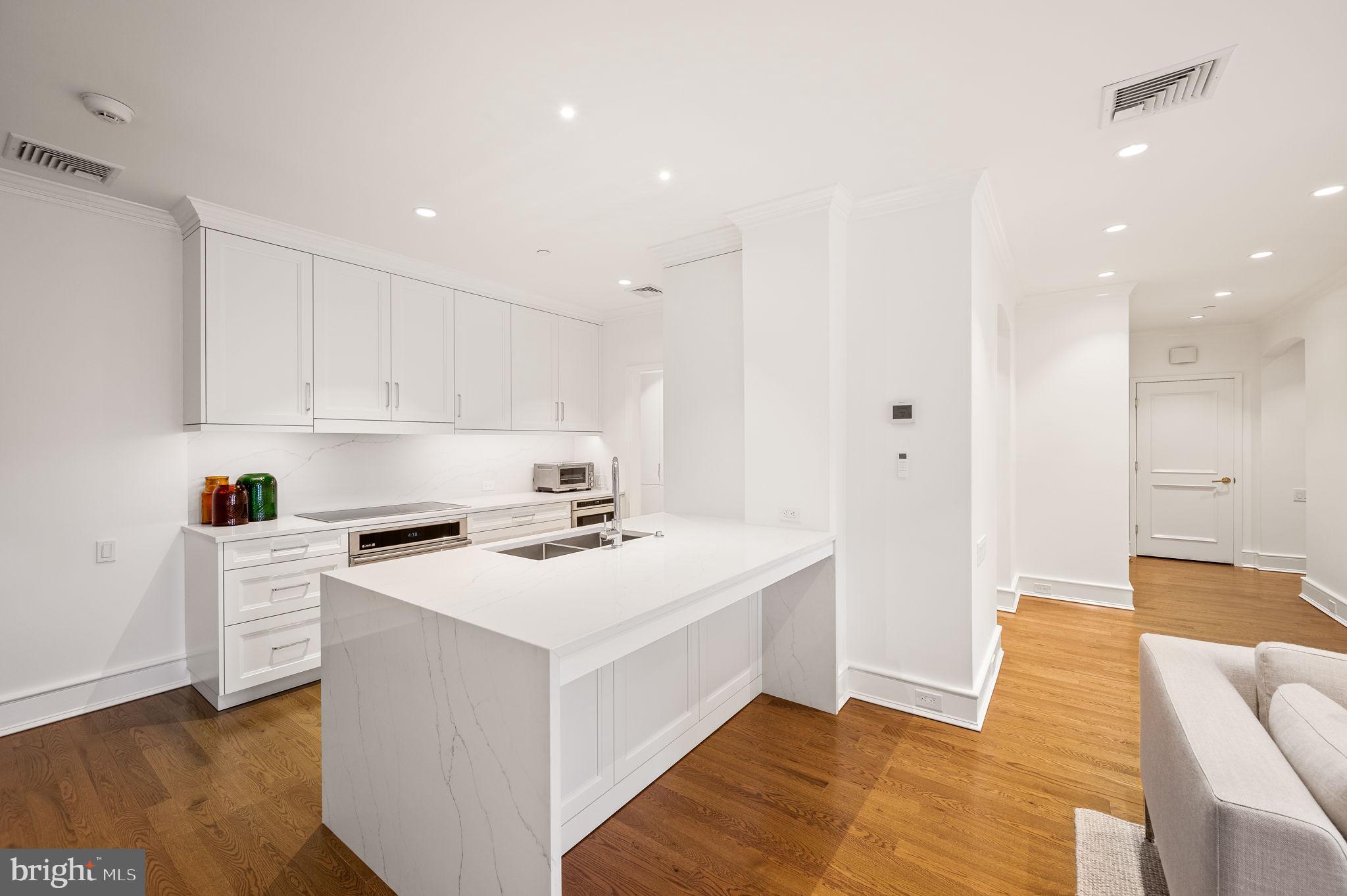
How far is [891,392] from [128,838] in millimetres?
3639

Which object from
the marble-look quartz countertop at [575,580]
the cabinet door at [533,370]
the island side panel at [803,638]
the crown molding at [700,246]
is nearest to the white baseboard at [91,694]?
the marble-look quartz countertop at [575,580]

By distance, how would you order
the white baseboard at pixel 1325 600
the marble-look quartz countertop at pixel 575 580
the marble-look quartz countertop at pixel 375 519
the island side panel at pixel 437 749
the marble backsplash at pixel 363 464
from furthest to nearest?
the white baseboard at pixel 1325 600, the marble backsplash at pixel 363 464, the marble-look quartz countertop at pixel 375 519, the marble-look quartz countertop at pixel 575 580, the island side panel at pixel 437 749

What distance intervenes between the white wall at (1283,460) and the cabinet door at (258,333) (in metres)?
8.63

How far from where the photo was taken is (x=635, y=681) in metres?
2.25

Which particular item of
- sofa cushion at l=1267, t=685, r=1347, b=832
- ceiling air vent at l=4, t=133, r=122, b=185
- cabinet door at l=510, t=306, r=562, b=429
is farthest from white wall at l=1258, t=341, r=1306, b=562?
ceiling air vent at l=4, t=133, r=122, b=185

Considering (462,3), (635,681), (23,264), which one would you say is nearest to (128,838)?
(635,681)

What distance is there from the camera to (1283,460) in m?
5.80

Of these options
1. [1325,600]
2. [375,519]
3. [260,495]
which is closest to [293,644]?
[375,519]

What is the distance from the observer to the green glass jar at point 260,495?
335cm

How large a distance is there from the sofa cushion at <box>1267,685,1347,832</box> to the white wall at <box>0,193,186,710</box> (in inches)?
183

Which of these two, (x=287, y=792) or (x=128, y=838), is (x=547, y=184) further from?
(x=128, y=838)

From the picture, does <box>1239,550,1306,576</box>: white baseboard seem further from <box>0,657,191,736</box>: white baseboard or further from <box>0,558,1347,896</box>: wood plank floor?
<box>0,657,191,736</box>: white baseboard

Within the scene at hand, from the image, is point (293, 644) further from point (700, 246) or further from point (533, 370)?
point (700, 246)

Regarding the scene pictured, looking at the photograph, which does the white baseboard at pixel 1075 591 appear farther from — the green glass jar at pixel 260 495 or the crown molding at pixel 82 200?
the crown molding at pixel 82 200
